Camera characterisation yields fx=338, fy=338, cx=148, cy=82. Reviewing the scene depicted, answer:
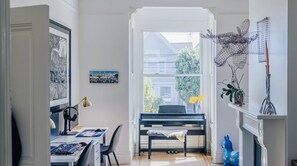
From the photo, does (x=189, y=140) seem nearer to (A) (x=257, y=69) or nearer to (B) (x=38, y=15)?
(A) (x=257, y=69)

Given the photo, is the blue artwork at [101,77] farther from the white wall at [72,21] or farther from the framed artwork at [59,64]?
the framed artwork at [59,64]

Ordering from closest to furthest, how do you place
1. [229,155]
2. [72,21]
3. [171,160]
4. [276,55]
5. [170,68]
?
[276,55]
[72,21]
[229,155]
[171,160]
[170,68]

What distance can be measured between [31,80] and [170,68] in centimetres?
489

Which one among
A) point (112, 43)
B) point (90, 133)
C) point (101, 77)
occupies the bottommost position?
point (90, 133)

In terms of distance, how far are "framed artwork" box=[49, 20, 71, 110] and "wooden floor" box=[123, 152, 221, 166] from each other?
5.61ft

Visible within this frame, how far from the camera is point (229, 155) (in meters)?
5.09

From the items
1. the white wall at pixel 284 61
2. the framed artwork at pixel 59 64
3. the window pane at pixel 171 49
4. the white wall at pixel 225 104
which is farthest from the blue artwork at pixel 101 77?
the white wall at pixel 284 61

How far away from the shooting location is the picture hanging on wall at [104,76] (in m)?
5.35

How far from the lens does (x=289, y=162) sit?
301cm

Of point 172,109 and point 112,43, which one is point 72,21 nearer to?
point 112,43

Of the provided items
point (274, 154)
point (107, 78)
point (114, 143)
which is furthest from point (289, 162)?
point (107, 78)

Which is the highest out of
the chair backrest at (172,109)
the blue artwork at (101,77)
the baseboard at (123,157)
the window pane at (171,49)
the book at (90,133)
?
the window pane at (171,49)

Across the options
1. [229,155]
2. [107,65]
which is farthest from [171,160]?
[107,65]

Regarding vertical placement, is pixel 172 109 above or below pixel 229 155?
above
